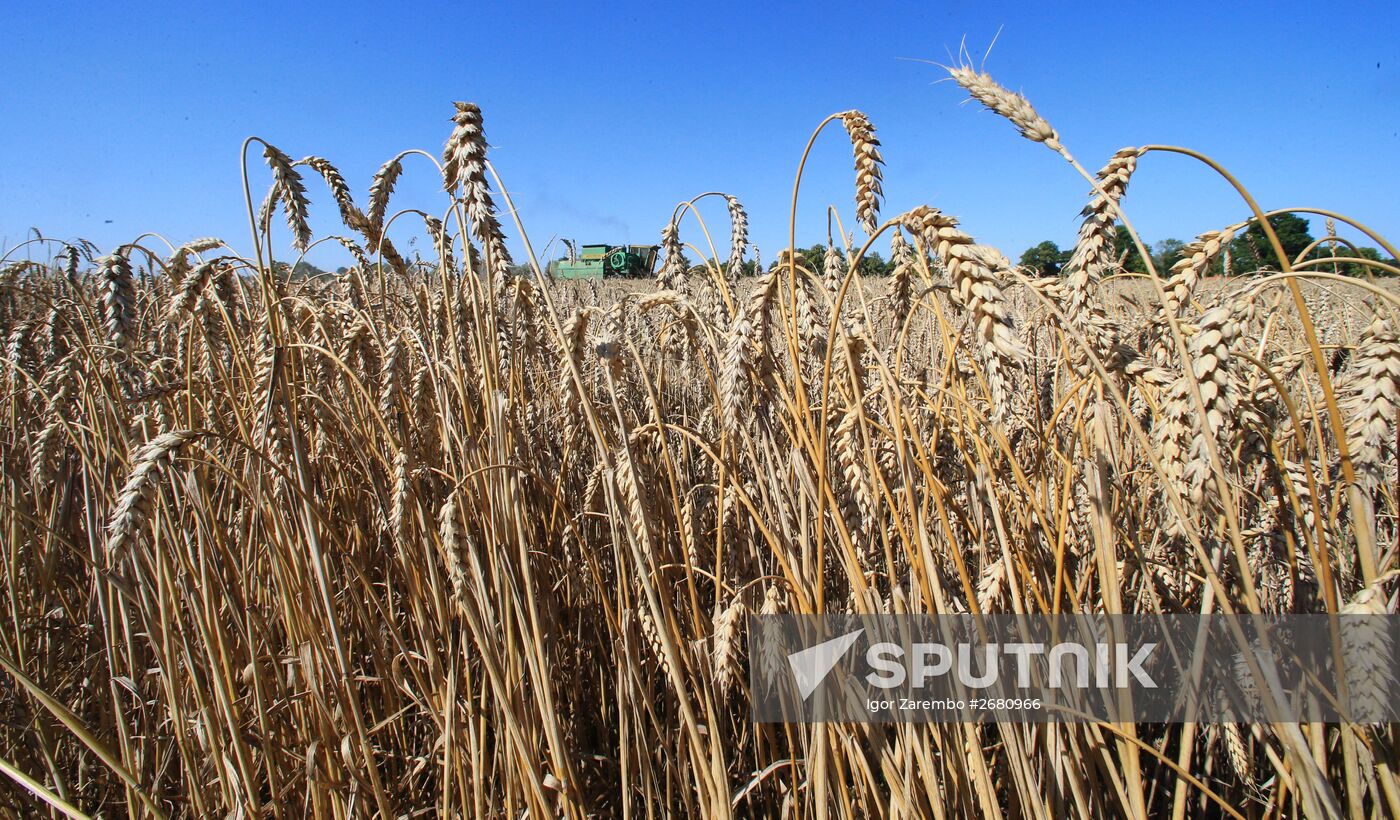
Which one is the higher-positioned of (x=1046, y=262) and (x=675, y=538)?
(x=1046, y=262)

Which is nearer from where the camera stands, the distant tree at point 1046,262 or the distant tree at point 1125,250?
the distant tree at point 1125,250

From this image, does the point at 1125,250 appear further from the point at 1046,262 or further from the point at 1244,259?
the point at 1244,259

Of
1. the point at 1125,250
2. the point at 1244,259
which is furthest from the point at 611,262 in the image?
the point at 1125,250

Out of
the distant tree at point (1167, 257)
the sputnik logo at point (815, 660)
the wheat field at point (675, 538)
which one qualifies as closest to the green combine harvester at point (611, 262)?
the distant tree at point (1167, 257)

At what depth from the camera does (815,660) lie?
37.0 inches

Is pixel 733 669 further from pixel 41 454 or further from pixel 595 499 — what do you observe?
pixel 41 454

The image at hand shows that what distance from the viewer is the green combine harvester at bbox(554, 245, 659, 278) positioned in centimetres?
2186

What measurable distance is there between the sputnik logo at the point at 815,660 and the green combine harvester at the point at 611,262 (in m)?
20.5

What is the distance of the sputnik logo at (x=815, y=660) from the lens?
0.92m

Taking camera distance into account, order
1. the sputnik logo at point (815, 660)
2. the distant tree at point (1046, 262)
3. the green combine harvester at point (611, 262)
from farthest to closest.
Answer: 1. the green combine harvester at point (611, 262)
2. the distant tree at point (1046, 262)
3. the sputnik logo at point (815, 660)

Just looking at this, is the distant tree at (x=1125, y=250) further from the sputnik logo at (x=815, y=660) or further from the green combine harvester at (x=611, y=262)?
the green combine harvester at (x=611, y=262)

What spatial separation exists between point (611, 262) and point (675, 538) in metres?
21.6

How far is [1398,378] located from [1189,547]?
0.57 metres

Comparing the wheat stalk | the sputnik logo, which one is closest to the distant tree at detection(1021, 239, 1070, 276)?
the wheat stalk
